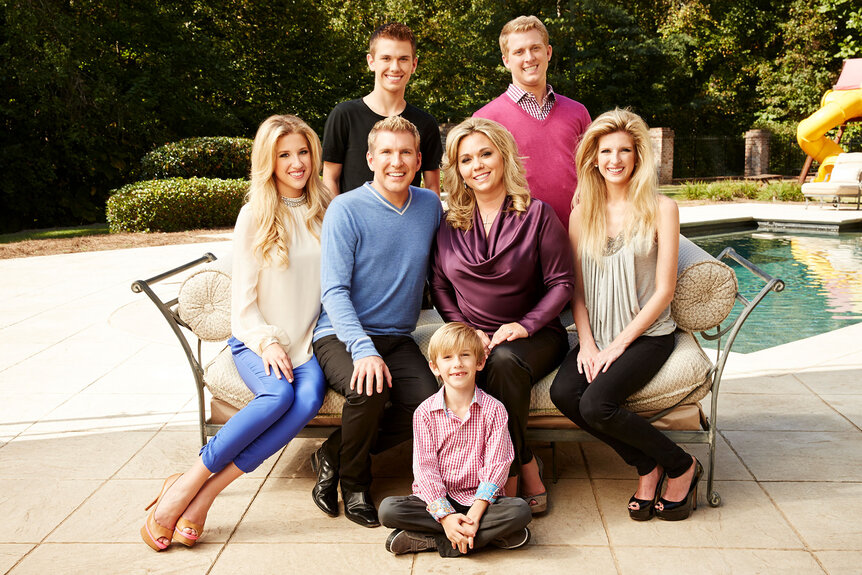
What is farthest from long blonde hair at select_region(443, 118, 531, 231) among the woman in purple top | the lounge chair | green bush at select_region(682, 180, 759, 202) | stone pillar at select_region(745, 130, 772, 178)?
stone pillar at select_region(745, 130, 772, 178)

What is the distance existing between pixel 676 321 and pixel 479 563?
1.31 meters

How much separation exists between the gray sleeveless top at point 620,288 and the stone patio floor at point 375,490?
2.19ft

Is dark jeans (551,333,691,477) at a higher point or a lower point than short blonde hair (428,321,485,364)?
lower

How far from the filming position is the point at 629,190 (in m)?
2.98

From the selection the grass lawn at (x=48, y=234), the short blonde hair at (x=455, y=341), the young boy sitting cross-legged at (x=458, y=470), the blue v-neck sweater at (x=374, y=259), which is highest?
the blue v-neck sweater at (x=374, y=259)

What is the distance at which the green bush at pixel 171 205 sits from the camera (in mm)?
11695

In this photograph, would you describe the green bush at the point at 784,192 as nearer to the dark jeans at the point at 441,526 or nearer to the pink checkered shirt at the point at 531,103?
the pink checkered shirt at the point at 531,103

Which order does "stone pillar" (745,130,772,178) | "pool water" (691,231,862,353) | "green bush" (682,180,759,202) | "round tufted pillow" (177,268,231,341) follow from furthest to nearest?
"stone pillar" (745,130,772,178), "green bush" (682,180,759,202), "pool water" (691,231,862,353), "round tufted pillow" (177,268,231,341)

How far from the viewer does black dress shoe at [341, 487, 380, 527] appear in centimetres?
271

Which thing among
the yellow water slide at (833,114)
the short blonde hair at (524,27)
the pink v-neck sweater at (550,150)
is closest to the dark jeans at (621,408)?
the pink v-neck sweater at (550,150)

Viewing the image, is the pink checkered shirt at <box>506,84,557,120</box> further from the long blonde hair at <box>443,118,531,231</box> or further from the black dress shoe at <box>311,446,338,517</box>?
the black dress shoe at <box>311,446,338,517</box>

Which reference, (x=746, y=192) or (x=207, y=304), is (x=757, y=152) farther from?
(x=207, y=304)

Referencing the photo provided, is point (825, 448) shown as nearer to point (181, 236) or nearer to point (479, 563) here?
point (479, 563)

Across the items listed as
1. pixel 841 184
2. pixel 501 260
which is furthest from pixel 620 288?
pixel 841 184
